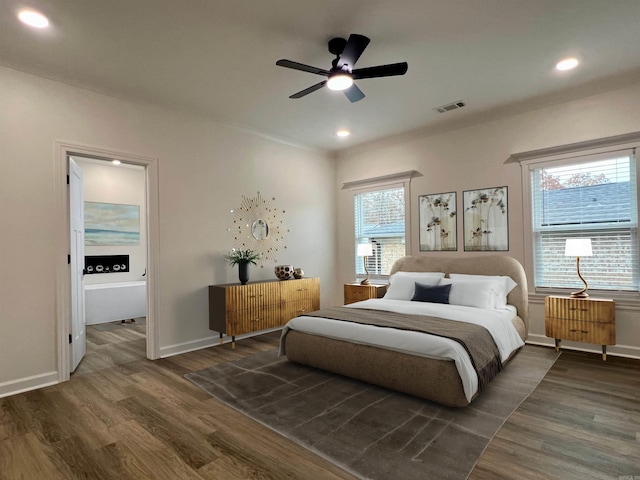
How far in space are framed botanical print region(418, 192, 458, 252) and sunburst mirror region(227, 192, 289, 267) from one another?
2.11m

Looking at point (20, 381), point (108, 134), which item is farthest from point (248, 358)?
point (108, 134)

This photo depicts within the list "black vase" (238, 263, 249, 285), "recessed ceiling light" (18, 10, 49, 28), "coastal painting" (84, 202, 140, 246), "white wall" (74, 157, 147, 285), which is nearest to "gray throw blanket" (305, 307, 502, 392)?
"black vase" (238, 263, 249, 285)

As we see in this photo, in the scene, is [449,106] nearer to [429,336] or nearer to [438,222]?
[438,222]

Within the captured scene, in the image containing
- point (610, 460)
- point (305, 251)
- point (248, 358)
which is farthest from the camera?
point (305, 251)

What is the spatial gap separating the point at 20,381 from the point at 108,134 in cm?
249

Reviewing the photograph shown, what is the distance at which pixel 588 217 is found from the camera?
13.0 ft

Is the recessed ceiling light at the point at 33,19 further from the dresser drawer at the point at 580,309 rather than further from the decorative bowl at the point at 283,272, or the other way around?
the dresser drawer at the point at 580,309

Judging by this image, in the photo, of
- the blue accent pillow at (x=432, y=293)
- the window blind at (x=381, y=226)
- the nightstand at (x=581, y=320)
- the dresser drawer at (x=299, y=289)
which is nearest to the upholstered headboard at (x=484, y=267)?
the nightstand at (x=581, y=320)

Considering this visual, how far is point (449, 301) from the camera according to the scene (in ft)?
13.5

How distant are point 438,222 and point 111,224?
5942mm

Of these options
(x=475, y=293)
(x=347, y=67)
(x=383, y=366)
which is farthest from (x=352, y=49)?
(x=475, y=293)

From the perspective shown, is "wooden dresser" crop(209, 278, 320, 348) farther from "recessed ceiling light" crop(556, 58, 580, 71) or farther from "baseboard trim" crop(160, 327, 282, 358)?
"recessed ceiling light" crop(556, 58, 580, 71)

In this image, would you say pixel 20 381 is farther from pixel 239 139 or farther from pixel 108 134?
pixel 239 139

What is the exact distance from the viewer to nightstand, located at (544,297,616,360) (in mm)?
3574
